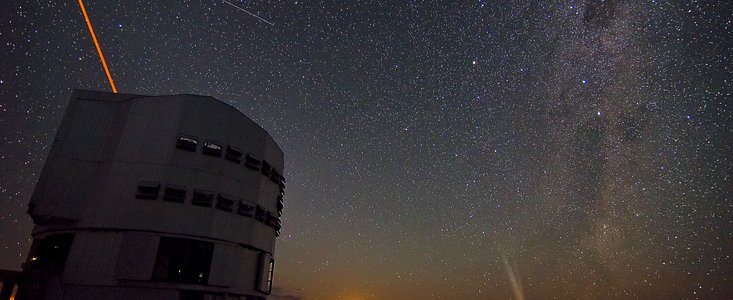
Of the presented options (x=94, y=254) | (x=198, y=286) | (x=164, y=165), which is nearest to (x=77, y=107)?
(x=164, y=165)

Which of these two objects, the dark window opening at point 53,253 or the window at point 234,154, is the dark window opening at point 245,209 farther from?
the dark window opening at point 53,253

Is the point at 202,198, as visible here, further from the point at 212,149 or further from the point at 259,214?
the point at 259,214

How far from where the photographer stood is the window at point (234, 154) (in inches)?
1136

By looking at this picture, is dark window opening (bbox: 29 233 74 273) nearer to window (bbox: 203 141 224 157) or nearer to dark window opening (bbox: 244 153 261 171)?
window (bbox: 203 141 224 157)

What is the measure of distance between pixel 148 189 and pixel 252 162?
7340mm

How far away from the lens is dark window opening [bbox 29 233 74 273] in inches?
966

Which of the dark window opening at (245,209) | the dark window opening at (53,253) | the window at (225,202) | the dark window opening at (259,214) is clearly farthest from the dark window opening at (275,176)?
the dark window opening at (53,253)

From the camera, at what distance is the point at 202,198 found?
26.9 meters

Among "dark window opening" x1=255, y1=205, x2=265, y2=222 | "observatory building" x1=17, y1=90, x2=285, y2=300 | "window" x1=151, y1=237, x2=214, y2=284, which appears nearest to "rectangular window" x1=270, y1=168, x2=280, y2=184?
"observatory building" x1=17, y1=90, x2=285, y2=300

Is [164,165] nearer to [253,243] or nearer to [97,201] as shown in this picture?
[97,201]

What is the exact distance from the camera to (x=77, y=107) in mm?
28516

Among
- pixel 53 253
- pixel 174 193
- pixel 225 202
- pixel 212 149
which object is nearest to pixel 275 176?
pixel 225 202

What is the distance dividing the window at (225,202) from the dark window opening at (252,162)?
2.93 m

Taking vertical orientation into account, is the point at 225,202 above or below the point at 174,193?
above
